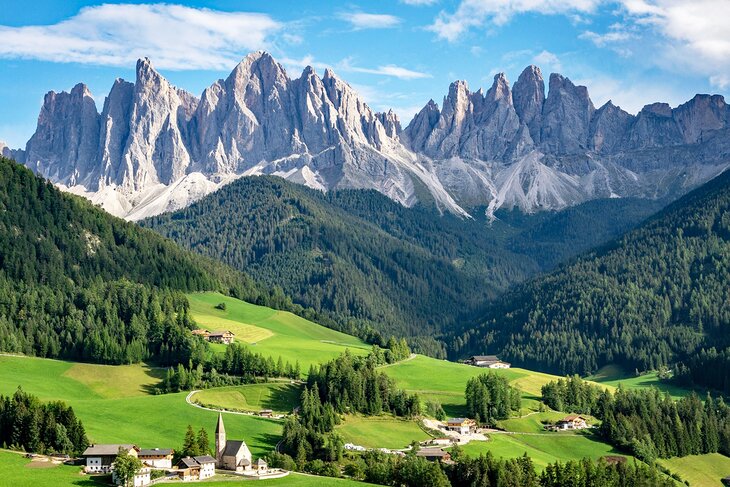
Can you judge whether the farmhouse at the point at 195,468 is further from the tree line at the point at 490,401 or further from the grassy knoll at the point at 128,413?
the tree line at the point at 490,401

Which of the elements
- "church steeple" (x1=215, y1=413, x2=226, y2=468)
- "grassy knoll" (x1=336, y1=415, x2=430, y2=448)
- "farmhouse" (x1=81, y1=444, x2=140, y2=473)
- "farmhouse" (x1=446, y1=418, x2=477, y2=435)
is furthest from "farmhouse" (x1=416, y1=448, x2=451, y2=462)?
"farmhouse" (x1=81, y1=444, x2=140, y2=473)

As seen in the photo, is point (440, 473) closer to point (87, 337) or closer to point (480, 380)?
point (480, 380)

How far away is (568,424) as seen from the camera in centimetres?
→ 16925

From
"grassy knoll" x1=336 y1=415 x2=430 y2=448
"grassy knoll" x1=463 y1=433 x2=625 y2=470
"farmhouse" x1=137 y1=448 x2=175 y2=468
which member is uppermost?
"farmhouse" x1=137 y1=448 x2=175 y2=468

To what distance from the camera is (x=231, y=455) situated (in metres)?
122

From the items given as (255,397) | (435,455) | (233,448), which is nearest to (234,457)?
(233,448)

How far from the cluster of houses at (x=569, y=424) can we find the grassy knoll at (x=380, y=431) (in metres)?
26.5

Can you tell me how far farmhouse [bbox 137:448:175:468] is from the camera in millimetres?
117000

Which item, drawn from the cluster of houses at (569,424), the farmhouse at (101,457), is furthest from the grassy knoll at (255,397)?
the farmhouse at (101,457)

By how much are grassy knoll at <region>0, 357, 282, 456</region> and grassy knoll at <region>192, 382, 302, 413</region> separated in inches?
216

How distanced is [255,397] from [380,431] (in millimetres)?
26850

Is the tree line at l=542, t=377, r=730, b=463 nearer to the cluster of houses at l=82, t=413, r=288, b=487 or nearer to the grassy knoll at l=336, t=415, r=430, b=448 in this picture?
the grassy knoll at l=336, t=415, r=430, b=448

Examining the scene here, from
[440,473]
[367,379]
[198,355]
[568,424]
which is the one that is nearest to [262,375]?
[198,355]

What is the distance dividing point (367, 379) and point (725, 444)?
211 feet
